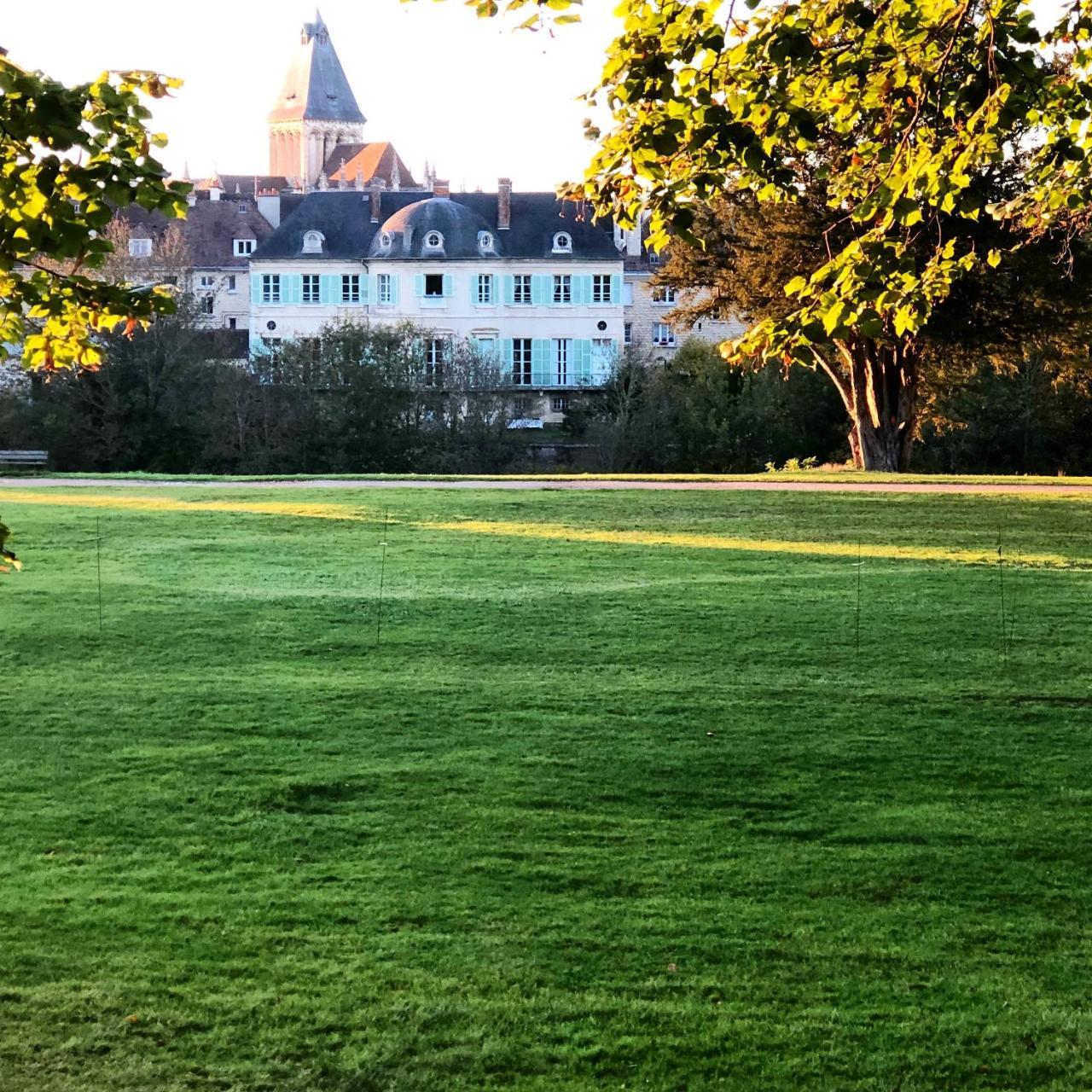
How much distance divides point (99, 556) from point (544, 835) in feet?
26.2

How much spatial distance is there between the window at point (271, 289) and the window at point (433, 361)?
18.3 meters

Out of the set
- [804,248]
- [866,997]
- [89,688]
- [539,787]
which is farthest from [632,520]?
[804,248]

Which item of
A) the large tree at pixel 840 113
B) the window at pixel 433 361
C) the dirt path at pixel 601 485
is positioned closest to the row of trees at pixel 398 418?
the window at pixel 433 361

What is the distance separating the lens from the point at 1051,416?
47.4 m

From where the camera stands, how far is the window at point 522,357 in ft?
225

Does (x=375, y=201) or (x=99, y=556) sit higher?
(x=375, y=201)

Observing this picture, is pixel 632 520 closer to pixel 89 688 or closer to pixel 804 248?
pixel 89 688

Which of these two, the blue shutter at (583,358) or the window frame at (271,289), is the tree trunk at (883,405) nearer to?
the blue shutter at (583,358)

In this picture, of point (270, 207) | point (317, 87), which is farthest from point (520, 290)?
point (317, 87)

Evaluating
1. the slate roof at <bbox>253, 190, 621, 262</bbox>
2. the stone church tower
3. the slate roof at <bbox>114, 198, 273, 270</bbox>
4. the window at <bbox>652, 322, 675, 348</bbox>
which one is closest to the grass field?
the slate roof at <bbox>253, 190, 621, 262</bbox>

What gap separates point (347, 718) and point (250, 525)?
8172 millimetres

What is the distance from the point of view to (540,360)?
6925 cm

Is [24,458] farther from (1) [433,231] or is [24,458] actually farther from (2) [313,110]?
(2) [313,110]

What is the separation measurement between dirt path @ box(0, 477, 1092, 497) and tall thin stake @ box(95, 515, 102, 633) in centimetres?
593
